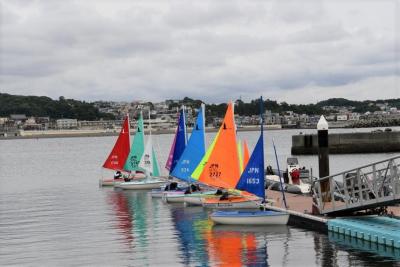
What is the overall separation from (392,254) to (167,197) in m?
22.7

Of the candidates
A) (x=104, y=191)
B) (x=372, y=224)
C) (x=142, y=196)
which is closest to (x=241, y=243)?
(x=372, y=224)

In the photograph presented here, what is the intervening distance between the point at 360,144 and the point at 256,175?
6838 centimetres

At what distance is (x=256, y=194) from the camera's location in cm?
3528

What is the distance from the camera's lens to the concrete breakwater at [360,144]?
330 ft

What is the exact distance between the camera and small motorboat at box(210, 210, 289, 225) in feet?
111

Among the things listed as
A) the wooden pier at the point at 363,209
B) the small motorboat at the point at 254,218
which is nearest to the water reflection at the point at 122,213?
the small motorboat at the point at 254,218

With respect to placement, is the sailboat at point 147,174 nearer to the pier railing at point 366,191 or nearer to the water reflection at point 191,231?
the water reflection at point 191,231

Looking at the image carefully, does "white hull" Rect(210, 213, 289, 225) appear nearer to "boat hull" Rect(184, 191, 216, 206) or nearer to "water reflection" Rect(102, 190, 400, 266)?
"water reflection" Rect(102, 190, 400, 266)

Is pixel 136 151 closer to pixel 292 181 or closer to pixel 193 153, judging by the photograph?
pixel 193 153

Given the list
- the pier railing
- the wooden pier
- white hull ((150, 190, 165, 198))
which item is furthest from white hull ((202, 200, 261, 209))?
white hull ((150, 190, 165, 198))

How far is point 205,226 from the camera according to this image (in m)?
36.7

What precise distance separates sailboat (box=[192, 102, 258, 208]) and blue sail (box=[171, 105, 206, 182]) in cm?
576

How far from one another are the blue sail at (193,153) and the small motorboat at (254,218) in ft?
37.7

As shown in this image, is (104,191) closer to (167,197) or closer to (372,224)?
(167,197)
